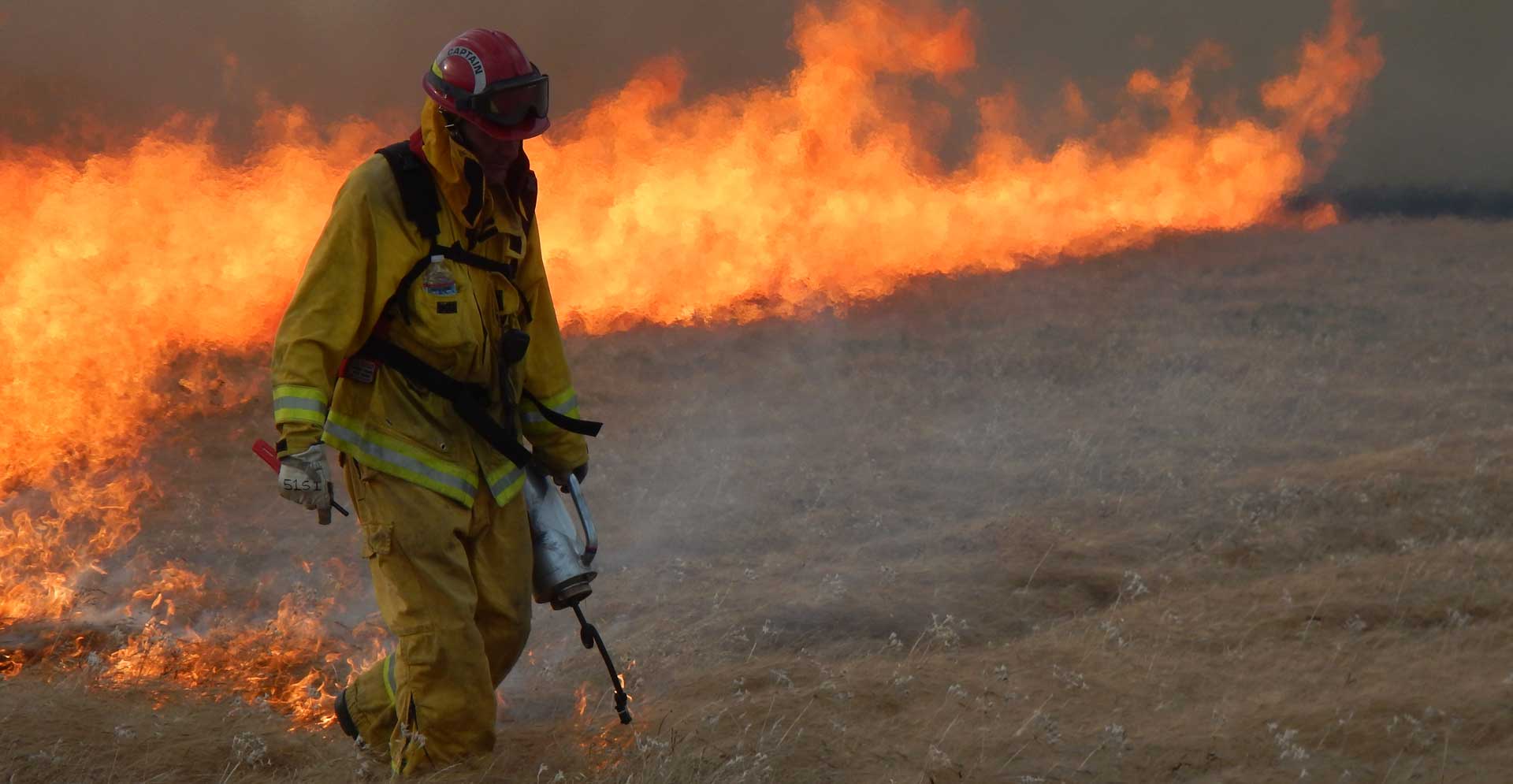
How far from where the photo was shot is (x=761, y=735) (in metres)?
4.20

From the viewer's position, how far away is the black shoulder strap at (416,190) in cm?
384

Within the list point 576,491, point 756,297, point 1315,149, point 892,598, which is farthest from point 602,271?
point 1315,149

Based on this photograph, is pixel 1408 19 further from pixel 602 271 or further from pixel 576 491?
pixel 576 491

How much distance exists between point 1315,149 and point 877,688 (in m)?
11.4

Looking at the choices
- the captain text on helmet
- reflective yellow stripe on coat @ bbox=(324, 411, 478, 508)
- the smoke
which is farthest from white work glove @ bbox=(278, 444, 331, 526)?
the smoke

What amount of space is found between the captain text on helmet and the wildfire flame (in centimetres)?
123

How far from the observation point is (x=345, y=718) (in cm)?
411

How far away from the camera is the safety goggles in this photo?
3900 mm

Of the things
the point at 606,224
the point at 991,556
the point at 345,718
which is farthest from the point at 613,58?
the point at 345,718

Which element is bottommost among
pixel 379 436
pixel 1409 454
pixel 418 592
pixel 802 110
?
pixel 1409 454

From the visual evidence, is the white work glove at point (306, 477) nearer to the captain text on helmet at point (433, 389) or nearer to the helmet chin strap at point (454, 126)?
the captain text on helmet at point (433, 389)

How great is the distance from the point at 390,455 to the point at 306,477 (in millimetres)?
336

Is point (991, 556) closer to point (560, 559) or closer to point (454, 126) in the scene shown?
point (560, 559)

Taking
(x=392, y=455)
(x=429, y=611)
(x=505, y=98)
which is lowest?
(x=429, y=611)
